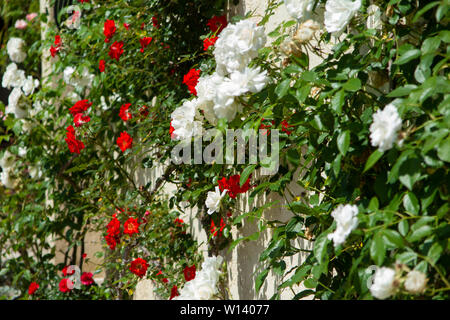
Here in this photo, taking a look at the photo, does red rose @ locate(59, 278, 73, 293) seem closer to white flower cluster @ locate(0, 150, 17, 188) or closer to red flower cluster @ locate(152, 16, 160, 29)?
white flower cluster @ locate(0, 150, 17, 188)

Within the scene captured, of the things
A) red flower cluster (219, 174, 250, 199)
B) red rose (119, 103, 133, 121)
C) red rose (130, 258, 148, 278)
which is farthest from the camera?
red rose (119, 103, 133, 121)

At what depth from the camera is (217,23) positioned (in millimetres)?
2328

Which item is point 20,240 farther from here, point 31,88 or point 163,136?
point 163,136

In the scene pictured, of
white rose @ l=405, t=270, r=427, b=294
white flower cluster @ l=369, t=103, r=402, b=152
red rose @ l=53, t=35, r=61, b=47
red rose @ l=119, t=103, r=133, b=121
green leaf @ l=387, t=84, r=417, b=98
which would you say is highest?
red rose @ l=53, t=35, r=61, b=47

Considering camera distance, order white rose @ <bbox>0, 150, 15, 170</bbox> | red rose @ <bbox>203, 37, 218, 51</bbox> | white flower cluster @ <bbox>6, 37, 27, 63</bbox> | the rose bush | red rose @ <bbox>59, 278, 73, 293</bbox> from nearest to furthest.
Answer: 1. the rose bush
2. red rose @ <bbox>203, 37, 218, 51</bbox>
3. red rose @ <bbox>59, 278, 73, 293</bbox>
4. white rose @ <bbox>0, 150, 15, 170</bbox>
5. white flower cluster @ <bbox>6, 37, 27, 63</bbox>

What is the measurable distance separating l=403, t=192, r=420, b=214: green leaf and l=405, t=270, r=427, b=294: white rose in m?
0.17

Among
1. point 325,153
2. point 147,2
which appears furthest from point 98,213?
point 325,153

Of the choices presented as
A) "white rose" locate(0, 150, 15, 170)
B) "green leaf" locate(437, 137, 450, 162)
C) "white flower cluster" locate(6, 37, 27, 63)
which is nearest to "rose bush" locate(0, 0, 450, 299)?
"green leaf" locate(437, 137, 450, 162)

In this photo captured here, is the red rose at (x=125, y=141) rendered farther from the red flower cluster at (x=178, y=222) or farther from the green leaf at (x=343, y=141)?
the green leaf at (x=343, y=141)

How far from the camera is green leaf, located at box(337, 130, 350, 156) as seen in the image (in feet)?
3.97

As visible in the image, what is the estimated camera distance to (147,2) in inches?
98.5
